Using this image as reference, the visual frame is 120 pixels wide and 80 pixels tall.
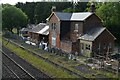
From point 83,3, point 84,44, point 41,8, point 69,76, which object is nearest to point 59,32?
point 84,44

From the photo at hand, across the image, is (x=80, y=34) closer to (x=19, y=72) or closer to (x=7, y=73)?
(x=19, y=72)

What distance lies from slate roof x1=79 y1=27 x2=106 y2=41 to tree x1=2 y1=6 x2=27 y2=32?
111ft

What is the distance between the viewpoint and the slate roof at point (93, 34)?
33.1 metres

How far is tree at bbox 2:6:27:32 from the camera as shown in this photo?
65400 millimetres

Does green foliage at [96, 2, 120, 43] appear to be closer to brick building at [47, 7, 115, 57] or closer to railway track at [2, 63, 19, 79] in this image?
brick building at [47, 7, 115, 57]

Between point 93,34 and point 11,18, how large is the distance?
1418 inches

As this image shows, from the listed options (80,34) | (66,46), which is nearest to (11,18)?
(66,46)

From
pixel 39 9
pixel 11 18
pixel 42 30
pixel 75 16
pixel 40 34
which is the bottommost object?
pixel 40 34

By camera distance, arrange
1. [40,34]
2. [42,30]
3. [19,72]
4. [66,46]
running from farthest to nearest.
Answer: [42,30] → [40,34] → [66,46] → [19,72]

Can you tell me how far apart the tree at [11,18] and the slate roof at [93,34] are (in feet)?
111

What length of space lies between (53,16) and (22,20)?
2834cm

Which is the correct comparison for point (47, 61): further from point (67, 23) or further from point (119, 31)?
point (119, 31)

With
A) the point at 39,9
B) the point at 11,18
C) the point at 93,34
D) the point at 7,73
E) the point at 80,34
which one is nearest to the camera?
the point at 7,73

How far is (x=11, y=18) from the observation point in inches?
2598
